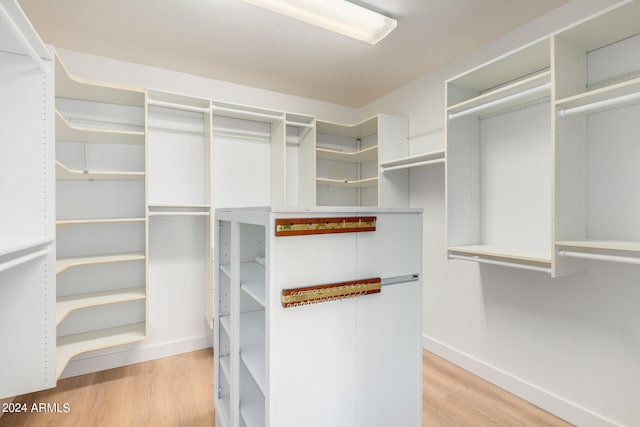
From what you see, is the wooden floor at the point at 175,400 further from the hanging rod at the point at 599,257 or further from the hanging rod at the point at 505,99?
the hanging rod at the point at 505,99

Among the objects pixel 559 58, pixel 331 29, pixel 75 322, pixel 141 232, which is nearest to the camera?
pixel 559 58

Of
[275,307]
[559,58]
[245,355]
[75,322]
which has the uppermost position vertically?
[559,58]

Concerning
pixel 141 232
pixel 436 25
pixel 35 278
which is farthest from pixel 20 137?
pixel 436 25

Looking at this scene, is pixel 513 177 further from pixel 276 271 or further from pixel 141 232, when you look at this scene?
pixel 141 232

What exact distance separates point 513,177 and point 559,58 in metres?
0.87

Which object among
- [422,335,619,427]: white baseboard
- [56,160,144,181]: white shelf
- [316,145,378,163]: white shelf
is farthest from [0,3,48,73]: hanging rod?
[422,335,619,427]: white baseboard

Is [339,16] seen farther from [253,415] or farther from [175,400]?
[175,400]

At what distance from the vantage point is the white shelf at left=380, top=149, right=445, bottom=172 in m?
2.51

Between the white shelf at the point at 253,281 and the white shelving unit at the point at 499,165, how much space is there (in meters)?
1.45

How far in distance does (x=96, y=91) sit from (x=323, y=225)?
2.44 meters

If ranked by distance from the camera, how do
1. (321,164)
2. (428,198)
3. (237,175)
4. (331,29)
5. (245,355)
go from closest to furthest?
(245,355), (331,29), (428,198), (237,175), (321,164)

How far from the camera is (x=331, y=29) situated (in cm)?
213

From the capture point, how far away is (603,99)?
1.59 metres

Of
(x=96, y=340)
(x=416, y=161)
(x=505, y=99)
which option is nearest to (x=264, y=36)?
(x=416, y=161)
